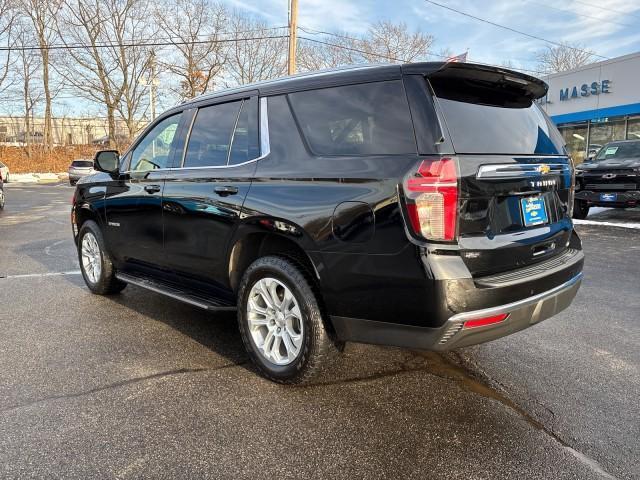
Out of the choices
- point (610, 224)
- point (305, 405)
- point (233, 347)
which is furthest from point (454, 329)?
point (610, 224)

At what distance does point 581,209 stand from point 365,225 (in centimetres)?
1062

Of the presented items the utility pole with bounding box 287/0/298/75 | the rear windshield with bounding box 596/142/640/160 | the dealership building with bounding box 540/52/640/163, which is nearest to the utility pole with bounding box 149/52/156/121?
the utility pole with bounding box 287/0/298/75

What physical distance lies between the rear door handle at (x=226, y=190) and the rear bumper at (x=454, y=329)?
1.14 metres

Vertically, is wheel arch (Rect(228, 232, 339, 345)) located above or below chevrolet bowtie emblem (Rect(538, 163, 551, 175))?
below

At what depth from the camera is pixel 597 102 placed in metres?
22.6

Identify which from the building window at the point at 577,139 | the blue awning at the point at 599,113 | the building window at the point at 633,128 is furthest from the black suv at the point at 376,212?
the building window at the point at 577,139

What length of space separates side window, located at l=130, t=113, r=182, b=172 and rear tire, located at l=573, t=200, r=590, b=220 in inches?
387

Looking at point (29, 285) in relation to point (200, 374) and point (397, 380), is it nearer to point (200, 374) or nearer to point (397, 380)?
point (200, 374)

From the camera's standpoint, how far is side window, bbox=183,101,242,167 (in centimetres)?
372

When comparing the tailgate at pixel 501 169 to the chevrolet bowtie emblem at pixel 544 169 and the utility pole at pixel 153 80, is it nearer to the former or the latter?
the chevrolet bowtie emblem at pixel 544 169

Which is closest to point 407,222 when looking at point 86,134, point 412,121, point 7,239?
point 412,121

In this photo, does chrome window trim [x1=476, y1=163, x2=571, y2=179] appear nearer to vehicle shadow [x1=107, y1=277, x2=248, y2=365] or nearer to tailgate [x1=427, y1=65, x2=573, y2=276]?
tailgate [x1=427, y1=65, x2=573, y2=276]

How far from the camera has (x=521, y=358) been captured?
12.0 ft

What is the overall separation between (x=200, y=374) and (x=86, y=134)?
4721 cm
